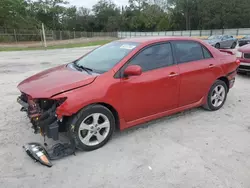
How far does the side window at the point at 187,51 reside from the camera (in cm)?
424

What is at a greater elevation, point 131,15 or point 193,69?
point 131,15

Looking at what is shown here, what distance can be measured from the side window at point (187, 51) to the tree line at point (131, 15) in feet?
142

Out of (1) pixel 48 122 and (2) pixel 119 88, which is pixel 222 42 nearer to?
(2) pixel 119 88

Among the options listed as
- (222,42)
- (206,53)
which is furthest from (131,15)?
(206,53)

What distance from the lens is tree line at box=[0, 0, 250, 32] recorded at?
147 ft

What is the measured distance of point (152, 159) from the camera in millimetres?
3229

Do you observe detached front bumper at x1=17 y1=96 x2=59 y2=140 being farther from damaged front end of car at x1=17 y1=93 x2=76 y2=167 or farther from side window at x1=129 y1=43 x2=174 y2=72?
side window at x1=129 y1=43 x2=174 y2=72

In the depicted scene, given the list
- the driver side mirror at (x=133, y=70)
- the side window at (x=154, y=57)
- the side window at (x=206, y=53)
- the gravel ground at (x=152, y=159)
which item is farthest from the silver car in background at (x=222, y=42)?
the driver side mirror at (x=133, y=70)

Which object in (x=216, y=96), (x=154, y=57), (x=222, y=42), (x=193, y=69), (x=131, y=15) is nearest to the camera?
(x=154, y=57)

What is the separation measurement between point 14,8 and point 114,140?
4644 centimetres

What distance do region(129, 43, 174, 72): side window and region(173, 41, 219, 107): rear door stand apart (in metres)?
0.19

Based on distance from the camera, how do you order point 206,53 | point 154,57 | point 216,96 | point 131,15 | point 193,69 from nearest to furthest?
point 154,57 < point 193,69 < point 206,53 < point 216,96 < point 131,15

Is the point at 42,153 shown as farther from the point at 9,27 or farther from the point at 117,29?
the point at 117,29

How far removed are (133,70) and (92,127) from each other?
102cm
